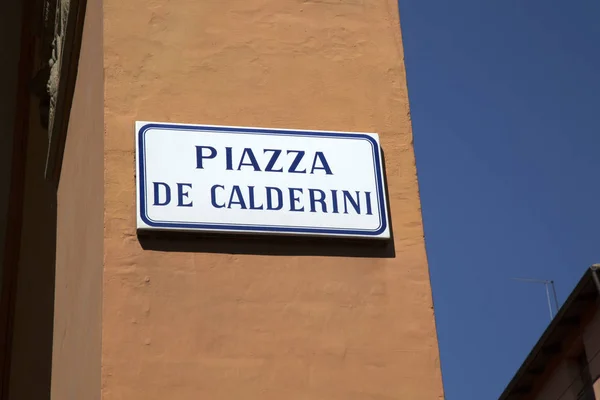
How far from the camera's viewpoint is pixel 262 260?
17.1 feet

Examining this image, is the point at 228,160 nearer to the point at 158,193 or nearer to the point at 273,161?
the point at 273,161

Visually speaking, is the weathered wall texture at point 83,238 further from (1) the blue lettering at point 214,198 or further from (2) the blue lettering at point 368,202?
(2) the blue lettering at point 368,202

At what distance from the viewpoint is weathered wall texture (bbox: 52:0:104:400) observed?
519 centimetres

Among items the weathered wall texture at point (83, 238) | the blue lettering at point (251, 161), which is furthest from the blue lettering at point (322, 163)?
the weathered wall texture at point (83, 238)

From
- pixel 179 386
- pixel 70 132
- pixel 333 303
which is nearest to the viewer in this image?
pixel 179 386

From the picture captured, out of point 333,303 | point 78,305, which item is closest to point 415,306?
point 333,303

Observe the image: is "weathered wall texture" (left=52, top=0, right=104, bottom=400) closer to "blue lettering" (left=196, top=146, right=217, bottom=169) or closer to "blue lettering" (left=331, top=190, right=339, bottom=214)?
"blue lettering" (left=196, top=146, right=217, bottom=169)

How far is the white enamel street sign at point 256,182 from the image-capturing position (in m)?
5.18

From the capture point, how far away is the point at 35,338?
8.62m

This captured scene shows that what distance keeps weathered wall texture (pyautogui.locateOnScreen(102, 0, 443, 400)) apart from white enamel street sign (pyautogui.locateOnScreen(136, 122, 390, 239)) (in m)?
0.08

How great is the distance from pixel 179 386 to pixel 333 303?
71 cm

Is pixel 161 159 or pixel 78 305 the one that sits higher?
→ pixel 161 159

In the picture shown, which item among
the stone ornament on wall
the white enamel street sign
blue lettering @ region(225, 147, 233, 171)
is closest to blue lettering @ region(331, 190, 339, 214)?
the white enamel street sign

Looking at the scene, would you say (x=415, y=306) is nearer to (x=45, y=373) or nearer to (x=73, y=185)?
(x=73, y=185)
